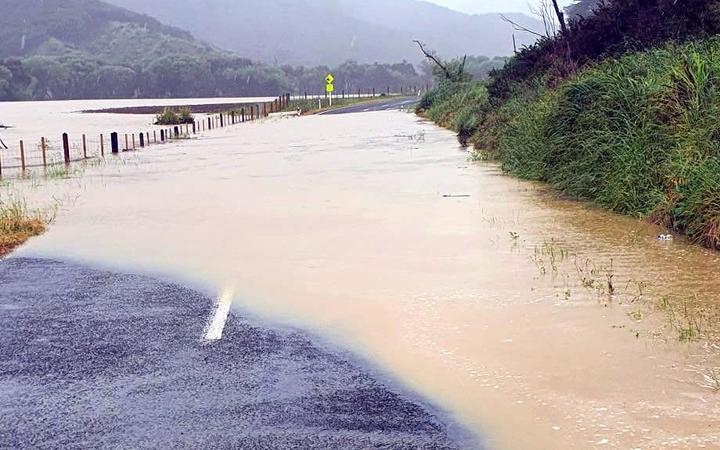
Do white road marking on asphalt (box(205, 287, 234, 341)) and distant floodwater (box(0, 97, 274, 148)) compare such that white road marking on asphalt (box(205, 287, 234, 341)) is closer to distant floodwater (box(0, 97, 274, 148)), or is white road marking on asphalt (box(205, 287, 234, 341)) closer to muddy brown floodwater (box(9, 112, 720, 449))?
muddy brown floodwater (box(9, 112, 720, 449))

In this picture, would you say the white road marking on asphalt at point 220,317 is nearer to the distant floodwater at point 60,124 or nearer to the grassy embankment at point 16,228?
the grassy embankment at point 16,228

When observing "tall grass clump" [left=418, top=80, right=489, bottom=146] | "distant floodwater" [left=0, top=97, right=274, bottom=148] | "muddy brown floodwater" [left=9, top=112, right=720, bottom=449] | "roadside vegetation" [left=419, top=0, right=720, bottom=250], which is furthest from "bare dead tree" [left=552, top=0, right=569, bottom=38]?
"distant floodwater" [left=0, top=97, right=274, bottom=148]

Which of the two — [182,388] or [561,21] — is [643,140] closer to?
[182,388]

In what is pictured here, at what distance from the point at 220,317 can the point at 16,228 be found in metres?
5.87

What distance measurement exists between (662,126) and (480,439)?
902cm

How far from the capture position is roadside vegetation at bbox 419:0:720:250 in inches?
432

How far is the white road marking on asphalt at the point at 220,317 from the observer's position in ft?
22.1

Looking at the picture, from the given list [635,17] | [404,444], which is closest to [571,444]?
[404,444]

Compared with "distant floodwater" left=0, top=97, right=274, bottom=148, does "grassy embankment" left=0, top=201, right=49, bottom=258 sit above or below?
above

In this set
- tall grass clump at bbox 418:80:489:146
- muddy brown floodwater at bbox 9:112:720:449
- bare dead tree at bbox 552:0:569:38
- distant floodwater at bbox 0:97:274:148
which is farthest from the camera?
distant floodwater at bbox 0:97:274:148

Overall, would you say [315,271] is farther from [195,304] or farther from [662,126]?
[662,126]

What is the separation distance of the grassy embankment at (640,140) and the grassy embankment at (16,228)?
8633 mm

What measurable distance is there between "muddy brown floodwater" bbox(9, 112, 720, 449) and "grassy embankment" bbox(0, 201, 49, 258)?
0.27m

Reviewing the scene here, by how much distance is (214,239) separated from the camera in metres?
11.2
